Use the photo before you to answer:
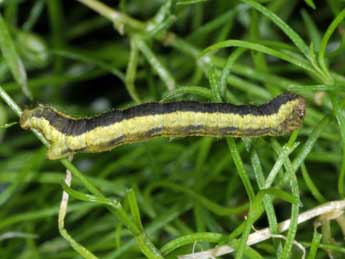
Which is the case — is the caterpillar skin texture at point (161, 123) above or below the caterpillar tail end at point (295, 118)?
above

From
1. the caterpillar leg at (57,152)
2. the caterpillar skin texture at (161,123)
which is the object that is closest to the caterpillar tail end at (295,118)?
the caterpillar skin texture at (161,123)

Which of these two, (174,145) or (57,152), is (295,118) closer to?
(57,152)

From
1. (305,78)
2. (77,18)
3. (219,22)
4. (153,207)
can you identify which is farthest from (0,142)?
(305,78)

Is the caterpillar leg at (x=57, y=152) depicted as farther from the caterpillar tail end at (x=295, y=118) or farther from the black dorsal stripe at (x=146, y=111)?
the caterpillar tail end at (x=295, y=118)

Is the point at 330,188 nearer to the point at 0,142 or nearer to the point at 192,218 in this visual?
the point at 192,218

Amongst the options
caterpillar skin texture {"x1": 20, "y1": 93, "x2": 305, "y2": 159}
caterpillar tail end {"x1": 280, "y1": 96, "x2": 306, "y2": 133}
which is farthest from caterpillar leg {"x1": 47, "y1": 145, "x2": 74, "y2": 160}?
caterpillar tail end {"x1": 280, "y1": 96, "x2": 306, "y2": 133}

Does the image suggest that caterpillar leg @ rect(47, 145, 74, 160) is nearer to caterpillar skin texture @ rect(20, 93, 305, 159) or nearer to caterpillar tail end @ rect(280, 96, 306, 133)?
caterpillar skin texture @ rect(20, 93, 305, 159)

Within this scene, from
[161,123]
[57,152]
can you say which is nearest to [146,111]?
[161,123]

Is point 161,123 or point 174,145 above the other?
point 174,145
